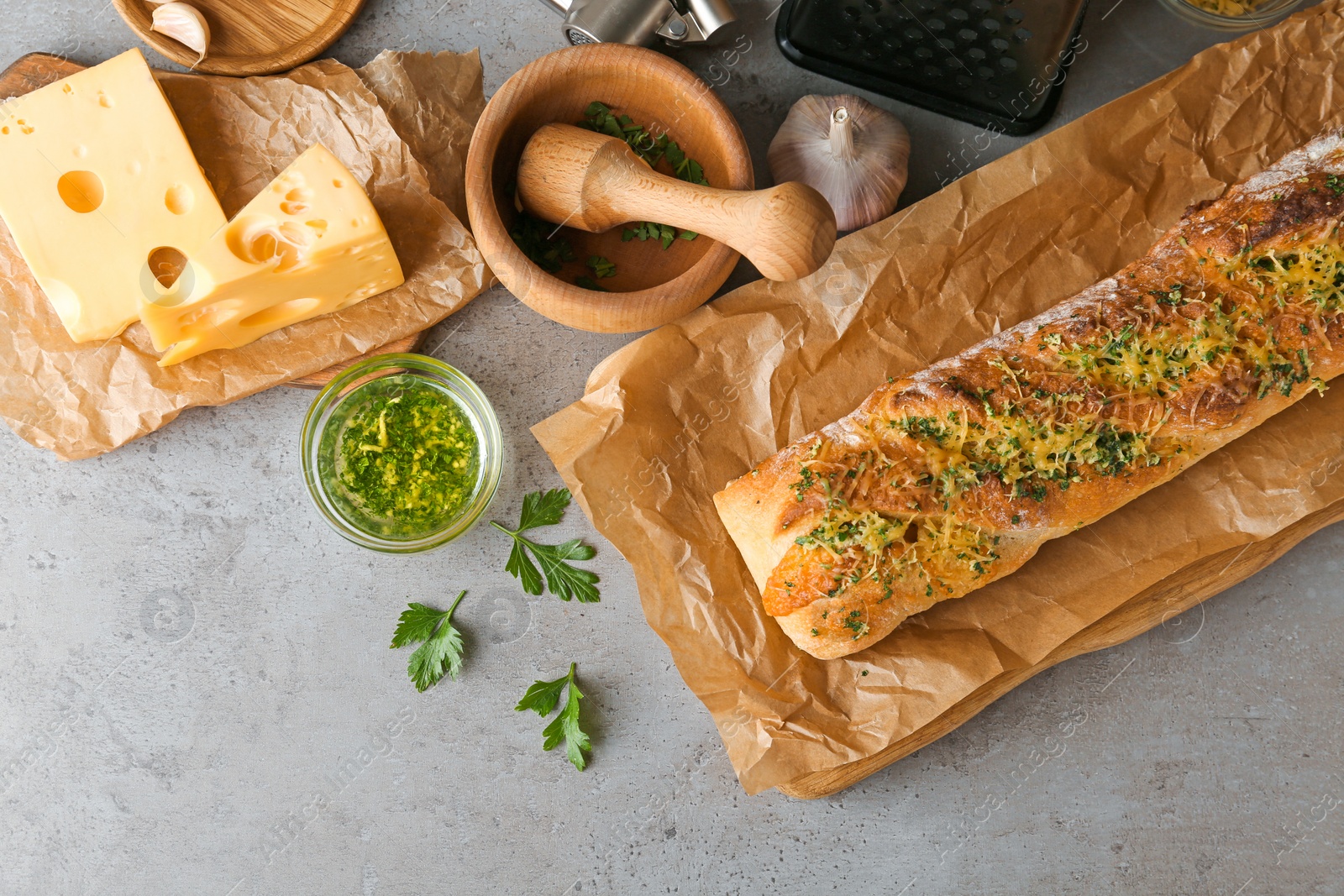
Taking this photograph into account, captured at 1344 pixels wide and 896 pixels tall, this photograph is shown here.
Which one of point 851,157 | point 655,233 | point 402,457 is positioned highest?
point 851,157

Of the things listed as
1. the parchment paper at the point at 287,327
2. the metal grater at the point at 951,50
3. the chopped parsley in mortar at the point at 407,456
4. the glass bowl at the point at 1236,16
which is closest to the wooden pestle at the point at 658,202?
the parchment paper at the point at 287,327

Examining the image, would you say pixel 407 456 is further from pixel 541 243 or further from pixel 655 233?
pixel 655 233

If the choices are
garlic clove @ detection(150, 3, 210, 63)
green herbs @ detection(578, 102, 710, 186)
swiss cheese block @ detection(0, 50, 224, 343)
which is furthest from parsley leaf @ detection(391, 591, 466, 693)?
garlic clove @ detection(150, 3, 210, 63)

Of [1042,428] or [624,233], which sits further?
[624,233]

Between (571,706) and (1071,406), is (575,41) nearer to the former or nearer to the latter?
(1071,406)

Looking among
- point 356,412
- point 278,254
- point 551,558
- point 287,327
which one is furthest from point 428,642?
point 278,254
